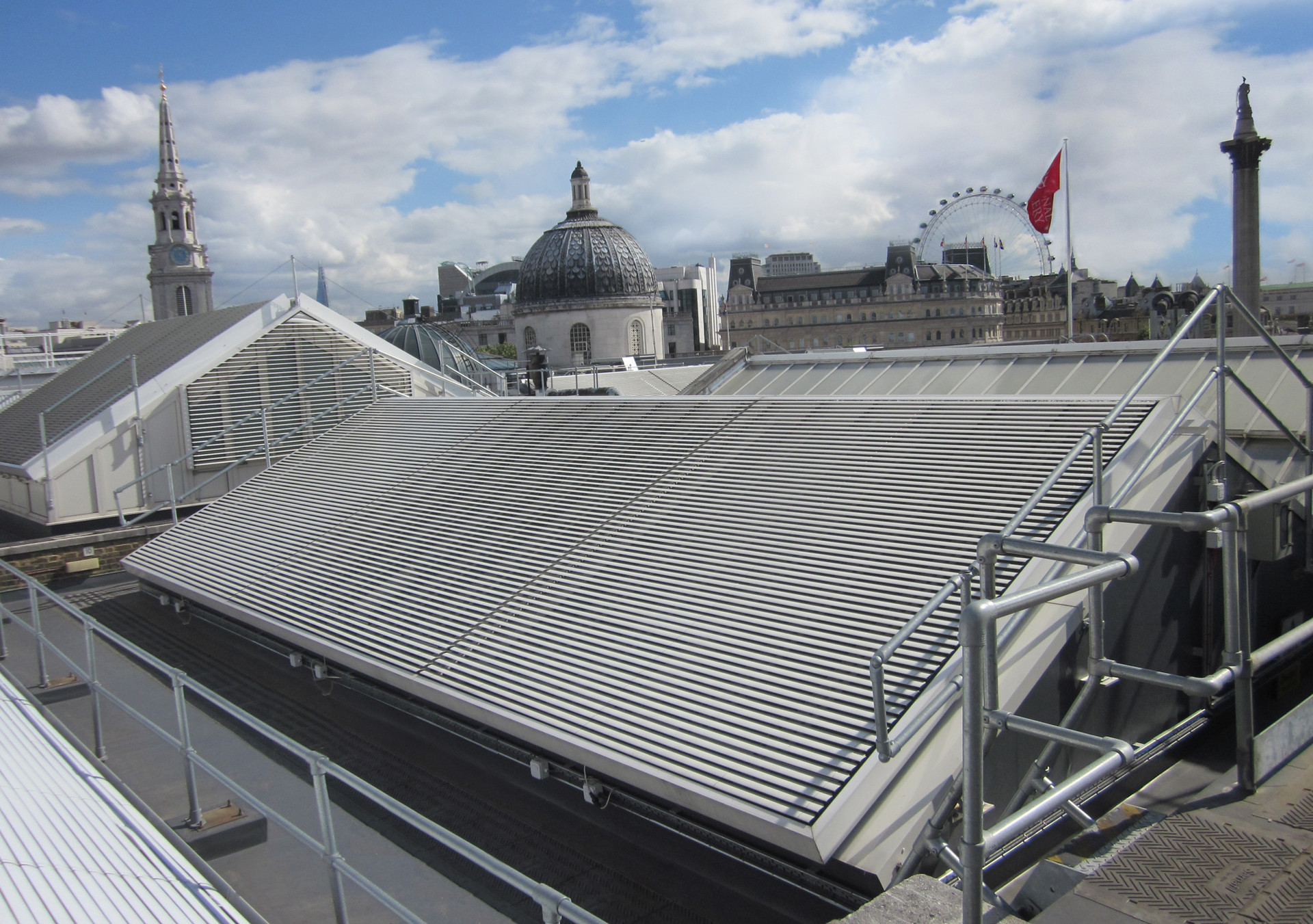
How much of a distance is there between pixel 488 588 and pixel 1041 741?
4900mm

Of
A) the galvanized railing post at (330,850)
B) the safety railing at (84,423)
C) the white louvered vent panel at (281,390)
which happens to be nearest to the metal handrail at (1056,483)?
the galvanized railing post at (330,850)

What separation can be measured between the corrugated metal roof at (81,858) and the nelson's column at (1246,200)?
1785 inches

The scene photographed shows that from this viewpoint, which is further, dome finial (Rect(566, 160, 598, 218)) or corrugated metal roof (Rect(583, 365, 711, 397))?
dome finial (Rect(566, 160, 598, 218))

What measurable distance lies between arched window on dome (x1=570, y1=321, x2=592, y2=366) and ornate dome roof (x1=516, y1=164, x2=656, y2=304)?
2.47m

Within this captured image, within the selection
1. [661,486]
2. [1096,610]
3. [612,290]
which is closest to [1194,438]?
[1096,610]

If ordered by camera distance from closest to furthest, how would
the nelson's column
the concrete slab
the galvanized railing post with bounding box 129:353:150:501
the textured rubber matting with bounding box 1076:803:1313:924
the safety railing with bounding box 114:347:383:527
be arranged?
the concrete slab, the textured rubber matting with bounding box 1076:803:1313:924, the safety railing with bounding box 114:347:383:527, the galvanized railing post with bounding box 129:353:150:501, the nelson's column

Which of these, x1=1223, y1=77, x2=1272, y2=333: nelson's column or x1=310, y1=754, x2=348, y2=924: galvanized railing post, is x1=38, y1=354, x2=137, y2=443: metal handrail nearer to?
x1=310, y1=754, x2=348, y2=924: galvanized railing post

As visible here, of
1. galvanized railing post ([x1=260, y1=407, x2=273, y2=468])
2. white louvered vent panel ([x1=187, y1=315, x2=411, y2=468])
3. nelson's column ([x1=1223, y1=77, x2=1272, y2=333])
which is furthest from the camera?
nelson's column ([x1=1223, y1=77, x2=1272, y2=333])

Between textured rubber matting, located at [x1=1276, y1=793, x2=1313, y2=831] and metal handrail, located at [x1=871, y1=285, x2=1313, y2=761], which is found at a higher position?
metal handrail, located at [x1=871, y1=285, x2=1313, y2=761]

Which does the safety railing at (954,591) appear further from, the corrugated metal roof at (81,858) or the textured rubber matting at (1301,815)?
the corrugated metal roof at (81,858)

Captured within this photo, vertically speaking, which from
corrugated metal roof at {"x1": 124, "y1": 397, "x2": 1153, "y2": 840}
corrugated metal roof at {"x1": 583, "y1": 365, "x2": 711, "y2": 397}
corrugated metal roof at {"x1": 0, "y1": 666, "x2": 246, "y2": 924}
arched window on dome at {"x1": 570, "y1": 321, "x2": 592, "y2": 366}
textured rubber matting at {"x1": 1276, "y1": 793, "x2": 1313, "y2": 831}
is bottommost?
textured rubber matting at {"x1": 1276, "y1": 793, "x2": 1313, "y2": 831}

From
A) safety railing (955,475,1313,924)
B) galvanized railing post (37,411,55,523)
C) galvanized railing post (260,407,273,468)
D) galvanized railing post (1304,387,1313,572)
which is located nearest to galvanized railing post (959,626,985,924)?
safety railing (955,475,1313,924)

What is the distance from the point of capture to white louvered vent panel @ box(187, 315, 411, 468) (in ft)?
58.3

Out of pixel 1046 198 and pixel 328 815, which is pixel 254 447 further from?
pixel 1046 198
